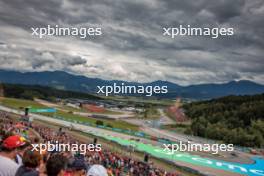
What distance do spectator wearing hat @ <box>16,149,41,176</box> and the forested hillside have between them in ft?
183

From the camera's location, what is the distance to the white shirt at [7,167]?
429cm

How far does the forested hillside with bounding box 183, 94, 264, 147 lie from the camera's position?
191ft

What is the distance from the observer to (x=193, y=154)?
41.9 m

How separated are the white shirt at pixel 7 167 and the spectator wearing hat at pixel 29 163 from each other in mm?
95

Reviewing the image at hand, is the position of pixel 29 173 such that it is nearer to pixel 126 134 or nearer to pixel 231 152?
pixel 231 152

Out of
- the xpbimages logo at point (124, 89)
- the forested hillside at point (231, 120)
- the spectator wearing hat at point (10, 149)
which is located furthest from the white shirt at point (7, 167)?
the forested hillside at point (231, 120)

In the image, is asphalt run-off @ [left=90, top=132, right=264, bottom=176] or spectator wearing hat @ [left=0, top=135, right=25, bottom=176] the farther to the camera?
asphalt run-off @ [left=90, top=132, right=264, bottom=176]

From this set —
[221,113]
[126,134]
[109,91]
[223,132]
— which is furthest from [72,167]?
[221,113]

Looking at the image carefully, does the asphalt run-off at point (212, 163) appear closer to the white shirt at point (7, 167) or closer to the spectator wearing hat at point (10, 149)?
the spectator wearing hat at point (10, 149)

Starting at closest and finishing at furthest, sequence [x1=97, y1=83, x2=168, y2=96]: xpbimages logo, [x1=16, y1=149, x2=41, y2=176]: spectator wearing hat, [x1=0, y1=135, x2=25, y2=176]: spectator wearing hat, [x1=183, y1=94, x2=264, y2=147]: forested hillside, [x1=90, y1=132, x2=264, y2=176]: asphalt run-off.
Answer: [x1=16, y1=149, x2=41, y2=176]: spectator wearing hat → [x1=0, y1=135, x2=25, y2=176]: spectator wearing hat → [x1=97, y1=83, x2=168, y2=96]: xpbimages logo → [x1=90, y1=132, x2=264, y2=176]: asphalt run-off → [x1=183, y1=94, x2=264, y2=147]: forested hillside

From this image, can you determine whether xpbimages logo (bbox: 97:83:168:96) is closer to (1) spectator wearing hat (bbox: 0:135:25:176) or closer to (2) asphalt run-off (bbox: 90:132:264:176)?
(1) spectator wearing hat (bbox: 0:135:25:176)

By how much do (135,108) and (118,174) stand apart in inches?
2990

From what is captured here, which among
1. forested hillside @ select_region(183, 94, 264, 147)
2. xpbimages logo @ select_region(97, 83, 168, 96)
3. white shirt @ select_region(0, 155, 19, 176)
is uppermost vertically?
xpbimages logo @ select_region(97, 83, 168, 96)

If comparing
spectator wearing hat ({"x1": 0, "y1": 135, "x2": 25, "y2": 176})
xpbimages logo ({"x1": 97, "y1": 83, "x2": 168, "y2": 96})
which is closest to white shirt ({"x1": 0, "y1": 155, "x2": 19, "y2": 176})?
spectator wearing hat ({"x1": 0, "y1": 135, "x2": 25, "y2": 176})
